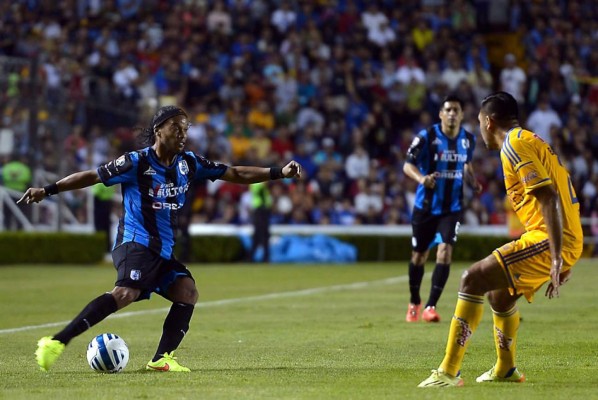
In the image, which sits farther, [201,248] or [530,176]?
[201,248]

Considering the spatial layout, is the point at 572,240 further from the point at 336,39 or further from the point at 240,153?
the point at 336,39

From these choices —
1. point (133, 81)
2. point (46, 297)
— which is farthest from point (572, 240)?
point (133, 81)

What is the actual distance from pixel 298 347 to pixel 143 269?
230 cm

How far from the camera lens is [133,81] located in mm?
30781

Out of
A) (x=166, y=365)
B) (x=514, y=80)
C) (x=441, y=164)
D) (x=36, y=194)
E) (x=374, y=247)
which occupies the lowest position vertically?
(x=166, y=365)

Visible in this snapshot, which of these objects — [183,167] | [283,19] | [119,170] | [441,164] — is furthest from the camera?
[283,19]

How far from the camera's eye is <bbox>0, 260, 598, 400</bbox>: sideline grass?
27.0 feet

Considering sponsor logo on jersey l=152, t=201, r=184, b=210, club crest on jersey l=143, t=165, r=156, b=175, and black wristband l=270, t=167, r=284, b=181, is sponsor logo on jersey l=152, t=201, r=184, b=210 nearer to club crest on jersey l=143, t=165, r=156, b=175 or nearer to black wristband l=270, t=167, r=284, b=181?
club crest on jersey l=143, t=165, r=156, b=175

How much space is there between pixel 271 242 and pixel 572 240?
69.0 ft

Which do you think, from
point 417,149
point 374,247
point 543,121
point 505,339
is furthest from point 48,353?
point 543,121

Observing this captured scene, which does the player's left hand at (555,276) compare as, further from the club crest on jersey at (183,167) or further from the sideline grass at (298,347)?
the club crest on jersey at (183,167)

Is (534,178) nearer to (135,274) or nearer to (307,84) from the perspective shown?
(135,274)

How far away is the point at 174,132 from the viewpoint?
9.44 m

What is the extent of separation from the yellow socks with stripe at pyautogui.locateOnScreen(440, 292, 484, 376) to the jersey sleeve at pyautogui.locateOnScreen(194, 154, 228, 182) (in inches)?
98.1
